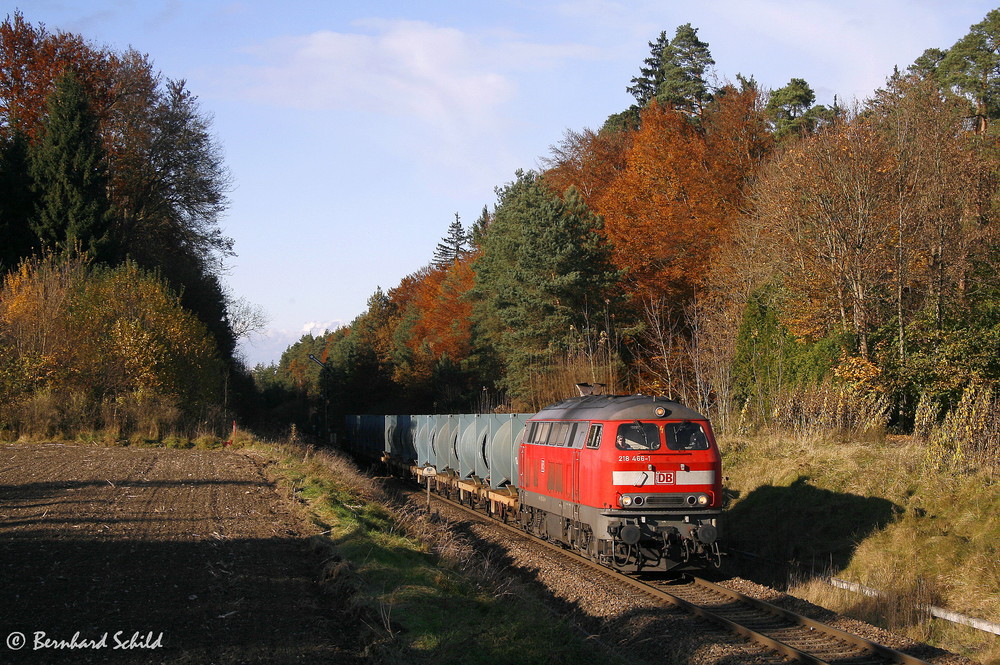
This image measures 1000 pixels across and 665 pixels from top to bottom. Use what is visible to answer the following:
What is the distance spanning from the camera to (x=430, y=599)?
9.52 meters

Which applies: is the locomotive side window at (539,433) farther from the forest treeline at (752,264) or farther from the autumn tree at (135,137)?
the autumn tree at (135,137)

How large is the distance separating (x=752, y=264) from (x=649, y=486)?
59.4 feet

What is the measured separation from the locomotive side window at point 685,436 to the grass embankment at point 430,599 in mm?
3335

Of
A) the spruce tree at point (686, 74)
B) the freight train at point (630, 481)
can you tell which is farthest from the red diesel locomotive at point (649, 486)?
the spruce tree at point (686, 74)

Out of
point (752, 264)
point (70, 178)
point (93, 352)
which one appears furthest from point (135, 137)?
point (752, 264)

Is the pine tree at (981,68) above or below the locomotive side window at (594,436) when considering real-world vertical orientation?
above

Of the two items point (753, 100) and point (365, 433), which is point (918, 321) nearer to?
point (753, 100)

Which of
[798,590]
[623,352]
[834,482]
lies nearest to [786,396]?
[834,482]

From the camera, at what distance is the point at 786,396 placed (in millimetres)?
22859

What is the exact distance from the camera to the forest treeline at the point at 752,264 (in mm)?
20672

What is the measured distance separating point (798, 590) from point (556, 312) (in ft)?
72.8

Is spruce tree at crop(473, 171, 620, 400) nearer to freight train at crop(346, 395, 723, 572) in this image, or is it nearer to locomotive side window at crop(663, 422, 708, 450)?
freight train at crop(346, 395, 723, 572)

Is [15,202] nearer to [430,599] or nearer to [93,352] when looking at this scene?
[93,352]

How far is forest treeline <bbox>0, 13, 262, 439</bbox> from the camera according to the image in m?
27.8
